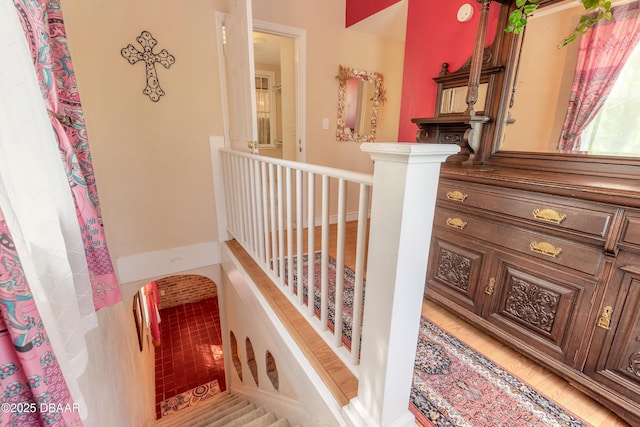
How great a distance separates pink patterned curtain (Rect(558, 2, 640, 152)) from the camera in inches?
46.8

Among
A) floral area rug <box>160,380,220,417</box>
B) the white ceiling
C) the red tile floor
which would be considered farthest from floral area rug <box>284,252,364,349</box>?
the red tile floor

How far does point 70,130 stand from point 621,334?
2.40 metres

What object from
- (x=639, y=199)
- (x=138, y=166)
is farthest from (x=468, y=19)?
(x=138, y=166)

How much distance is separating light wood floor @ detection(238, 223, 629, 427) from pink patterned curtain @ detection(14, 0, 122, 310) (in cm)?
106

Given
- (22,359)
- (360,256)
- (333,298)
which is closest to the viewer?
(22,359)

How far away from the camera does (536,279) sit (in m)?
1.24

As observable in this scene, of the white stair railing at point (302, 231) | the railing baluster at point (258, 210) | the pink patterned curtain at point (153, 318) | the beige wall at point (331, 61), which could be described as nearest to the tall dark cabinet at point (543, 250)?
the white stair railing at point (302, 231)

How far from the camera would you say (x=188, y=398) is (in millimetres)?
3701

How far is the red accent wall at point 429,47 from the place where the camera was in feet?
6.19

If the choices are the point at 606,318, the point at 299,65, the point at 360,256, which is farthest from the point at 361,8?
the point at 606,318

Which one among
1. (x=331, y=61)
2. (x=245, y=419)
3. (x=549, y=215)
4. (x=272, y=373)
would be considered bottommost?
(x=245, y=419)

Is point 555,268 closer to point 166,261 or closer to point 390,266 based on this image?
point 390,266

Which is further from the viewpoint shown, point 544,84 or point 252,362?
point 252,362

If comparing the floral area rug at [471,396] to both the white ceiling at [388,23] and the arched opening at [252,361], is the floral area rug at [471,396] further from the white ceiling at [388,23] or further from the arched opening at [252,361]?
the white ceiling at [388,23]
